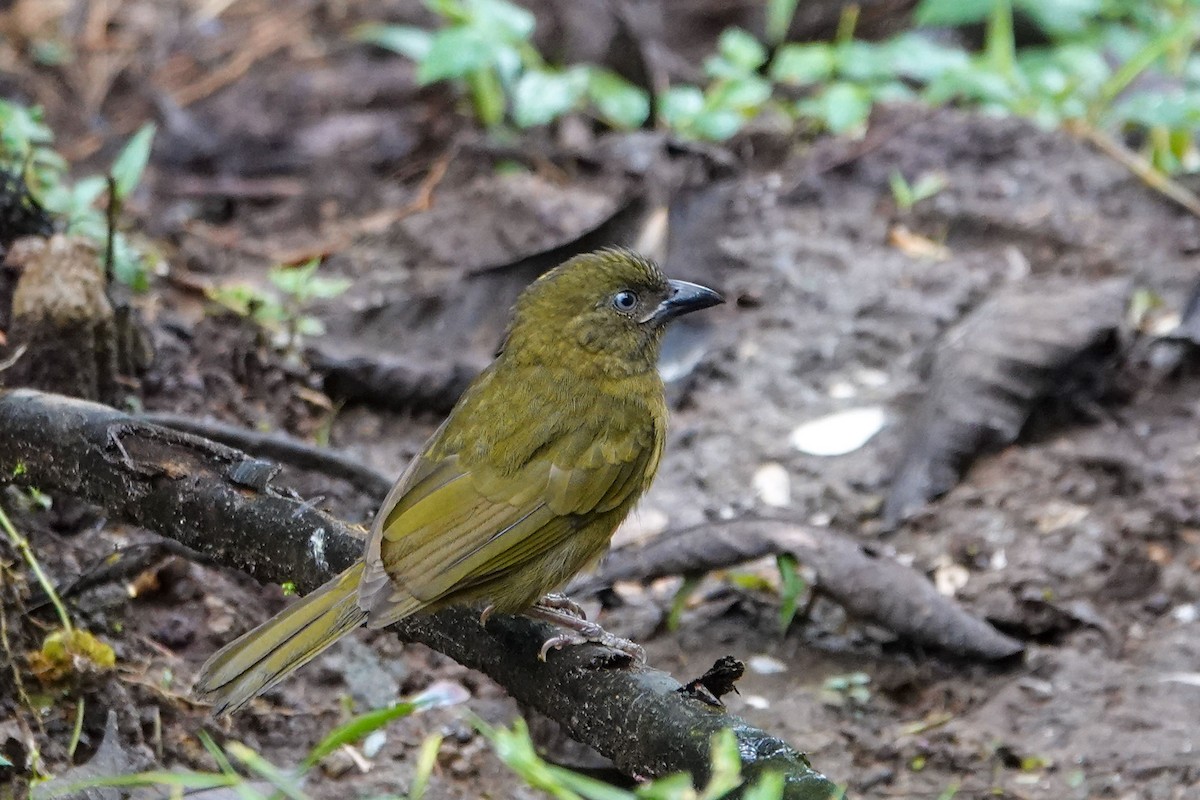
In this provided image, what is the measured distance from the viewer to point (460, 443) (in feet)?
11.4

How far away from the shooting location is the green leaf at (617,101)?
625 centimetres

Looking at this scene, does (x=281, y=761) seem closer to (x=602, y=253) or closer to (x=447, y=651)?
(x=447, y=651)

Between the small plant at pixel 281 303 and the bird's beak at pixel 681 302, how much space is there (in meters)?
1.46

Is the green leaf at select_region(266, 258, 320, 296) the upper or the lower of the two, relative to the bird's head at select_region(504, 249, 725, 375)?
lower

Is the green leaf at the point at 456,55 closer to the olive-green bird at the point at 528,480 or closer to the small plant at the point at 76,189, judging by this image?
the small plant at the point at 76,189

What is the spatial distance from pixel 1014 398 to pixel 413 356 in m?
2.02

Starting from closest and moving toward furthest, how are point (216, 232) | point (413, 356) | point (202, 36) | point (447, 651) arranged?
1. point (447, 651)
2. point (413, 356)
3. point (216, 232)
4. point (202, 36)

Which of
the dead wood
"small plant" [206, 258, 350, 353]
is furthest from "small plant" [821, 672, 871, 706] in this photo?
"small plant" [206, 258, 350, 353]

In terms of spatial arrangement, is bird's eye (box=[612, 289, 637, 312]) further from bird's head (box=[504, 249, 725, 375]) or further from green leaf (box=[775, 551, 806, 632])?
green leaf (box=[775, 551, 806, 632])

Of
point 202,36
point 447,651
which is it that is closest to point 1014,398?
point 447,651

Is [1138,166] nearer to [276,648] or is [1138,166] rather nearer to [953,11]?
[953,11]

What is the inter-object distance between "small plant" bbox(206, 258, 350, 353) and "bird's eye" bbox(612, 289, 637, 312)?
55.4 inches

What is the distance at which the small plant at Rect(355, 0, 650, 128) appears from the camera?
5992 mm

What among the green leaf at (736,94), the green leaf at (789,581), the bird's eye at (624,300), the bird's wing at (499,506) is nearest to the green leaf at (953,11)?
the green leaf at (736,94)
